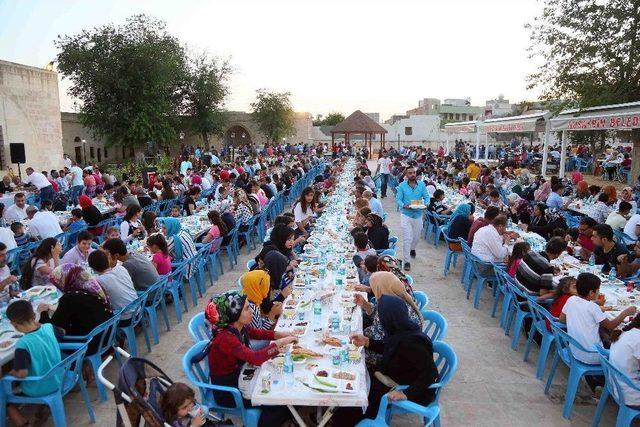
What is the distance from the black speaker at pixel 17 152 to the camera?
18562 millimetres

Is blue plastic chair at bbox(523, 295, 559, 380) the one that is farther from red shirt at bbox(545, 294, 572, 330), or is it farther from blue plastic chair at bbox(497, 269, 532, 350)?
blue plastic chair at bbox(497, 269, 532, 350)

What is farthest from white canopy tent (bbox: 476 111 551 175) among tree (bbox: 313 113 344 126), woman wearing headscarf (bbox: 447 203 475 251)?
tree (bbox: 313 113 344 126)

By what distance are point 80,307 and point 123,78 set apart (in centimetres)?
2346

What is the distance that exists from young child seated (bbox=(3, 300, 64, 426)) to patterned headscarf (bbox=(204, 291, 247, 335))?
1.48 metres

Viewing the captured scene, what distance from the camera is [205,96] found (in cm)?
3550

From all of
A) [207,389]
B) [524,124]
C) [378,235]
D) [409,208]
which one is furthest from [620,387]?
[524,124]

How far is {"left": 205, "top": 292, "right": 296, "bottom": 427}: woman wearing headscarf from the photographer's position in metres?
3.57

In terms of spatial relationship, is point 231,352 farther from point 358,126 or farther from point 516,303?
point 358,126

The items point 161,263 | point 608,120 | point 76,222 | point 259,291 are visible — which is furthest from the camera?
point 608,120

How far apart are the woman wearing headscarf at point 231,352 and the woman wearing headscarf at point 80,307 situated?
167 cm

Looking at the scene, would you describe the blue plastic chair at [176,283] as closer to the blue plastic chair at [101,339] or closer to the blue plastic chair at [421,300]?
the blue plastic chair at [101,339]

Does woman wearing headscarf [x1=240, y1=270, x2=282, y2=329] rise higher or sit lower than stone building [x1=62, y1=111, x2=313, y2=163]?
lower

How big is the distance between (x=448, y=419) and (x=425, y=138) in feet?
170

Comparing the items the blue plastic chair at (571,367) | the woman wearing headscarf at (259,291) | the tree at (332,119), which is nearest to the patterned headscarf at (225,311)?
the woman wearing headscarf at (259,291)
